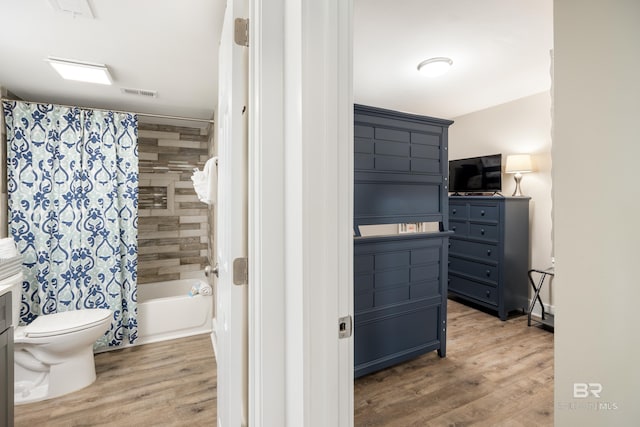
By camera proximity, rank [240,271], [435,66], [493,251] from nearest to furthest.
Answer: [240,271] → [435,66] → [493,251]

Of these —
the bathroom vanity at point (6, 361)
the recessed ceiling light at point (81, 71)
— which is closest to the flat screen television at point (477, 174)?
the recessed ceiling light at point (81, 71)

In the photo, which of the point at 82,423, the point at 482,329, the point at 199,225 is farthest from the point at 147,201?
the point at 482,329

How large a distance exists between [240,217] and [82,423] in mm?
1889

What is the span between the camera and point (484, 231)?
3.55 m

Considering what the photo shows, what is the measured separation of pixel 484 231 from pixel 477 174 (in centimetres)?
87

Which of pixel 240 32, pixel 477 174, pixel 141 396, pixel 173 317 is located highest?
pixel 240 32

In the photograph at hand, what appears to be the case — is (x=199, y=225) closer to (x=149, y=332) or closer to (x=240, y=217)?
(x=149, y=332)

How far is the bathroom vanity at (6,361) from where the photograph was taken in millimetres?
1378

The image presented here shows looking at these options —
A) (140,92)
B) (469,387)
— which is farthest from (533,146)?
(140,92)

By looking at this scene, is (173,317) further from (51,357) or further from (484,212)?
(484,212)

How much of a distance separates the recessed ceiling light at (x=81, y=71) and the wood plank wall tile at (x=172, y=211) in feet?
4.21

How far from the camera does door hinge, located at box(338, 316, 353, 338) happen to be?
2.50 ft

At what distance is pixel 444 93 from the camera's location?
3453 mm

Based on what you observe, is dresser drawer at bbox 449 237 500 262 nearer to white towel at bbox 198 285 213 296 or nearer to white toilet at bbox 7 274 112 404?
white towel at bbox 198 285 213 296
